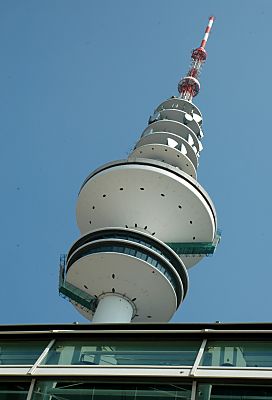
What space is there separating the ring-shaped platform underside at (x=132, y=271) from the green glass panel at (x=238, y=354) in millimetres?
28914

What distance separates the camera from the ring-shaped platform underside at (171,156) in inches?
1887

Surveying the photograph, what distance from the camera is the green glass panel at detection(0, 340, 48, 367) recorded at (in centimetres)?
1016

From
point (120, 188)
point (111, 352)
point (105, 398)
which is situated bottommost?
point (105, 398)

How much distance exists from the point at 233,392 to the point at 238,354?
3.26 feet

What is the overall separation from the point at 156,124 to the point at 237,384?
45.2m

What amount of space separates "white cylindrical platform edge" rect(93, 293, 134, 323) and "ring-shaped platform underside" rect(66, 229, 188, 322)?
0.36m

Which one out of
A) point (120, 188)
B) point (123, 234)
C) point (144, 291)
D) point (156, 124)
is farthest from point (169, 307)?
point (156, 124)

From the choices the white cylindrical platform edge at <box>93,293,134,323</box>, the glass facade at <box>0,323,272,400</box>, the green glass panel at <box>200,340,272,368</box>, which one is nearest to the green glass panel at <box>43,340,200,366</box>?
the glass facade at <box>0,323,272,400</box>

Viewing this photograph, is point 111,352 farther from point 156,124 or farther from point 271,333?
point 156,124

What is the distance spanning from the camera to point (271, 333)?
952 cm

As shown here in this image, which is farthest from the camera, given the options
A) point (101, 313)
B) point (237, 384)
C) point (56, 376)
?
point (101, 313)

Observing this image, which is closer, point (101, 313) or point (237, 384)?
point (237, 384)

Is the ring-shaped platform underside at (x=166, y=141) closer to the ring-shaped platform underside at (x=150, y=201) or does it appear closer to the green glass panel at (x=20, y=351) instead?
the ring-shaped platform underside at (x=150, y=201)

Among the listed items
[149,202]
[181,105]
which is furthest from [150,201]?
[181,105]
